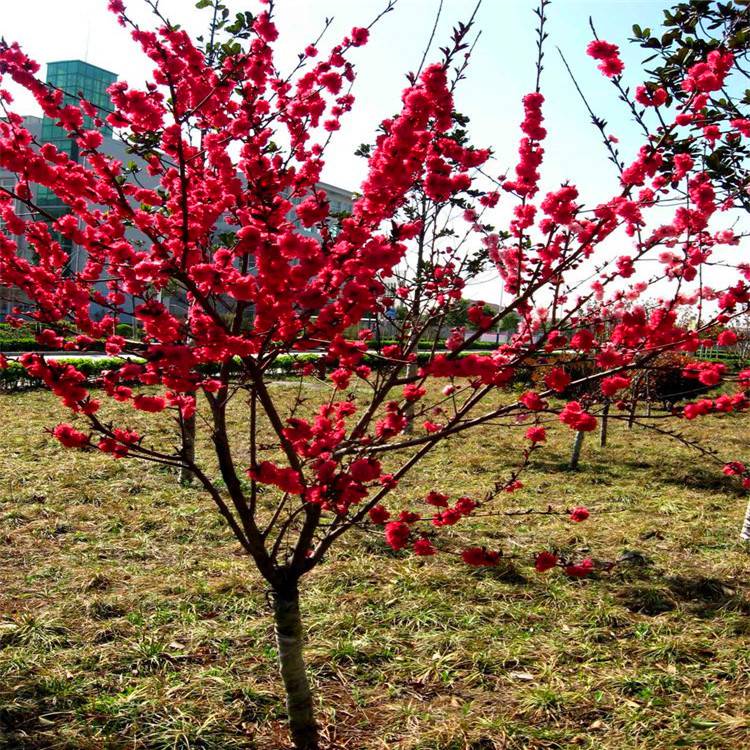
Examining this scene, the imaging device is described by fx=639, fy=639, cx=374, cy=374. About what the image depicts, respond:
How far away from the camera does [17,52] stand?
2816 mm

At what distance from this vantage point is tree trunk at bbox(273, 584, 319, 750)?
2873 millimetres

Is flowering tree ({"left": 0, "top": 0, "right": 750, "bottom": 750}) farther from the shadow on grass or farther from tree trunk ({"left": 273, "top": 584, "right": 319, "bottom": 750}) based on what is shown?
the shadow on grass

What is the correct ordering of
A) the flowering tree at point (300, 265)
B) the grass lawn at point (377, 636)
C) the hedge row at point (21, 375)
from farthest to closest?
the hedge row at point (21, 375), the grass lawn at point (377, 636), the flowering tree at point (300, 265)

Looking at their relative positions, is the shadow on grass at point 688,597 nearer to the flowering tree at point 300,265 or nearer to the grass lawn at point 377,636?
the grass lawn at point 377,636

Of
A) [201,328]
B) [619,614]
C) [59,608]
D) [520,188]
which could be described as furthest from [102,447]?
[619,614]

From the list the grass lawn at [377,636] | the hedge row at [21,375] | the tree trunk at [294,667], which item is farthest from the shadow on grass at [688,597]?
the hedge row at [21,375]

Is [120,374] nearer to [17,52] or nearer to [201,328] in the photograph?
[201,328]

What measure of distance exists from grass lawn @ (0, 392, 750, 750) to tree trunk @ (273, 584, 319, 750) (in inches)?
8.4

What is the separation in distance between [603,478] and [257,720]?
605cm

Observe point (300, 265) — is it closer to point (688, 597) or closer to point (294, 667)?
point (294, 667)

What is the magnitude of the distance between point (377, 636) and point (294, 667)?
125 centimetres

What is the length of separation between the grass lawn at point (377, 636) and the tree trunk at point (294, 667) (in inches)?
8.4

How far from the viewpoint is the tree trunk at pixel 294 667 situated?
287 centimetres

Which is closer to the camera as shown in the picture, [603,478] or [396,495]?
[396,495]
